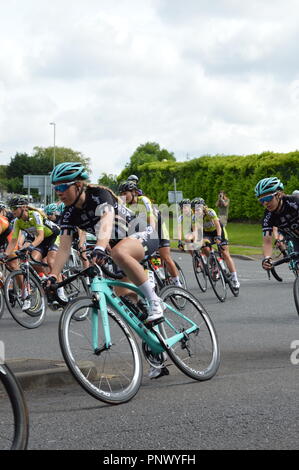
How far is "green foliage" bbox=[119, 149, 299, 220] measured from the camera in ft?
135

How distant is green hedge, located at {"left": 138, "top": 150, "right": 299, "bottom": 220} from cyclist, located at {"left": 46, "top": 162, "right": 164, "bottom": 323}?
33802mm

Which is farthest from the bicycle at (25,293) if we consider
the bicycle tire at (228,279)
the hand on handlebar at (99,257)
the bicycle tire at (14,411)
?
the bicycle tire at (14,411)

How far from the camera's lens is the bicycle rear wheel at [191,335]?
640 centimetres

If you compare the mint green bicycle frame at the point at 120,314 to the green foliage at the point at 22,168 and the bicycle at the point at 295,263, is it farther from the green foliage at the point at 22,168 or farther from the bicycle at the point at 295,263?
the green foliage at the point at 22,168

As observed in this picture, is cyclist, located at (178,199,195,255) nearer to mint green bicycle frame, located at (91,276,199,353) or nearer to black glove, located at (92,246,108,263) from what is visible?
mint green bicycle frame, located at (91,276,199,353)

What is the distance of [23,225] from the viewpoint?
39.8 feet

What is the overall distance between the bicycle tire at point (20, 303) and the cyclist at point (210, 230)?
13.0 ft

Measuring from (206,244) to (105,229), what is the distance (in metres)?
8.90

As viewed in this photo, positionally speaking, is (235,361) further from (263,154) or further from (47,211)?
(263,154)

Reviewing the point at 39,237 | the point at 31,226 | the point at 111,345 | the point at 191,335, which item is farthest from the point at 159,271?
the point at 111,345

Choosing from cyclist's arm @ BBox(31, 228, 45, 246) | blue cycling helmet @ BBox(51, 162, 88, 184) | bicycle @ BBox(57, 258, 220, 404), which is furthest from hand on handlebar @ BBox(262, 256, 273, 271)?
cyclist's arm @ BBox(31, 228, 45, 246)

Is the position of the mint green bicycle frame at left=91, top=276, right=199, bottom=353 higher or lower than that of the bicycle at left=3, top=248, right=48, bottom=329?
higher

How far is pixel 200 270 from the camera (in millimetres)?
14984

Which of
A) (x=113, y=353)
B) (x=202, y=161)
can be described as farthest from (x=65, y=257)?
(x=202, y=161)
